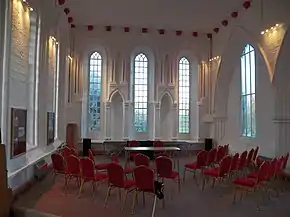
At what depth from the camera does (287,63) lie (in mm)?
10258

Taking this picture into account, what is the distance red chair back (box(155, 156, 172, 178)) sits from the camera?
7383 mm

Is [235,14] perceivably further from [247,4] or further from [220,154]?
[220,154]

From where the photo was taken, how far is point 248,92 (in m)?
13.7

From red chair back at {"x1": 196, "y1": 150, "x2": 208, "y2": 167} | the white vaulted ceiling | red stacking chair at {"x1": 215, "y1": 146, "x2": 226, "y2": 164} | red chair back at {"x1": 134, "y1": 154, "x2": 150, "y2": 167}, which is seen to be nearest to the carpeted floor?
red chair back at {"x1": 196, "y1": 150, "x2": 208, "y2": 167}

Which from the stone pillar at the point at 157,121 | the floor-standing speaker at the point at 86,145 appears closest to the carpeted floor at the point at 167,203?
the floor-standing speaker at the point at 86,145

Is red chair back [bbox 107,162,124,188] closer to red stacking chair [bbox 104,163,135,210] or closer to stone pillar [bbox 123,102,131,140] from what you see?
red stacking chair [bbox 104,163,135,210]

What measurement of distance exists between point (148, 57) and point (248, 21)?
572 centimetres

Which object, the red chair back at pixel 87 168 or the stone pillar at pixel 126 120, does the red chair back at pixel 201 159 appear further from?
the stone pillar at pixel 126 120

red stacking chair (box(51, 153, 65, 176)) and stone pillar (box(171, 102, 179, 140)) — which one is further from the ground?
stone pillar (box(171, 102, 179, 140))

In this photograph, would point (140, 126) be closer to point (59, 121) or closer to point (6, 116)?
point (59, 121)

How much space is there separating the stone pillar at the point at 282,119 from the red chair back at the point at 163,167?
15.3ft

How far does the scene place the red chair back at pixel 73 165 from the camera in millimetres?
7383

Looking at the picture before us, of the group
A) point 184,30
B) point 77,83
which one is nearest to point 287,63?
point 184,30

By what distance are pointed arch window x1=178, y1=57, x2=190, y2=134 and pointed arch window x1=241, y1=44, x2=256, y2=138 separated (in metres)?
3.33
